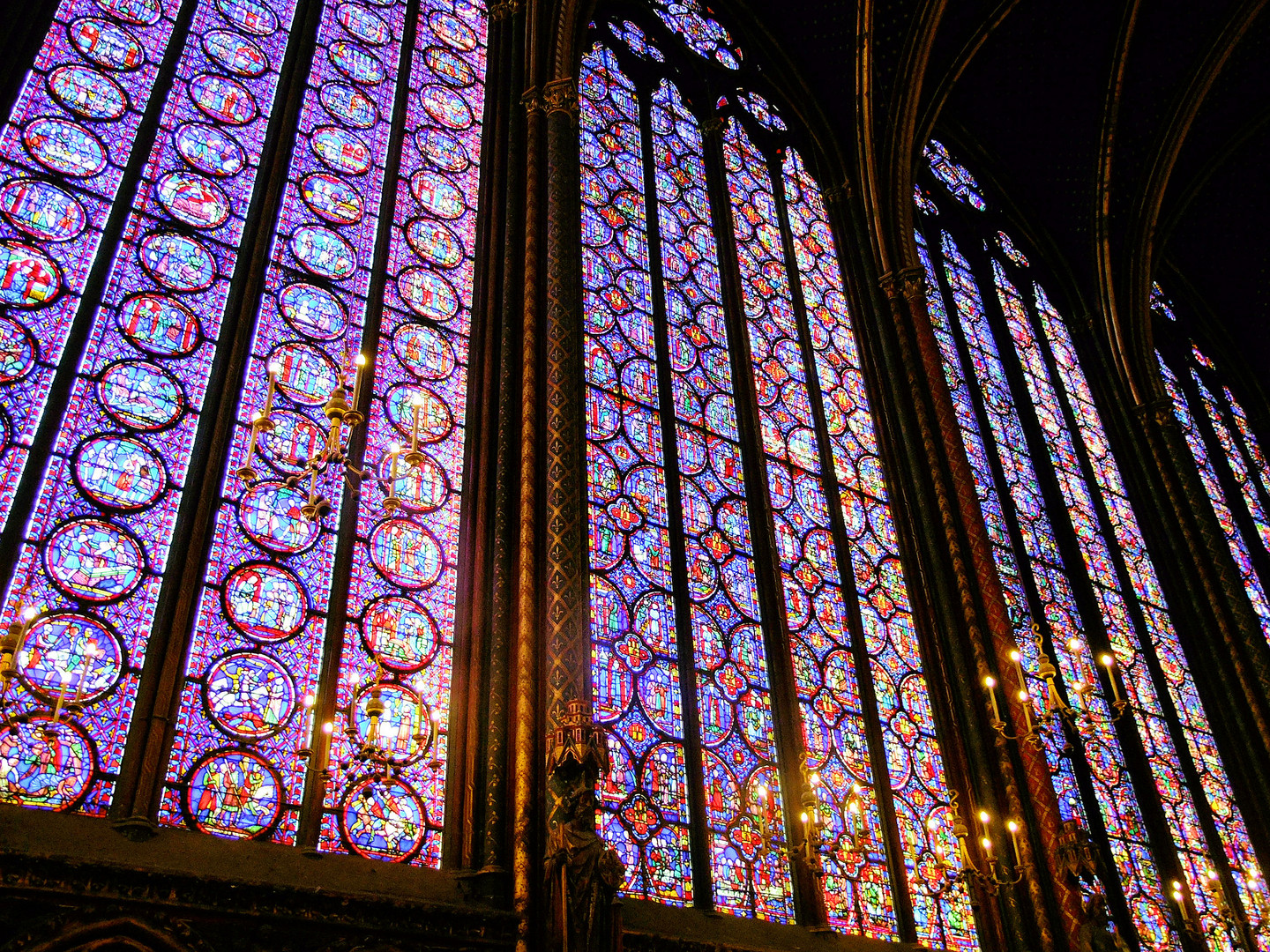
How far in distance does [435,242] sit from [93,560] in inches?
176

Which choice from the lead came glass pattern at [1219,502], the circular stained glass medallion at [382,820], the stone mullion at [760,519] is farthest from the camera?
the lead came glass pattern at [1219,502]

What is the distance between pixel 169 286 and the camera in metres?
8.77

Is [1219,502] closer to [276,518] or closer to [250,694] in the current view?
[276,518]

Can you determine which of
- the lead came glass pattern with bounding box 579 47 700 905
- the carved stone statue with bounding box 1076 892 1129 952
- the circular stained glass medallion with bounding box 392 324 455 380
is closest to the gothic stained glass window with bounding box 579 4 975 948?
the lead came glass pattern with bounding box 579 47 700 905

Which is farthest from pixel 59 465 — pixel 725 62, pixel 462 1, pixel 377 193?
pixel 725 62

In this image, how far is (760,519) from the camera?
36.8 ft

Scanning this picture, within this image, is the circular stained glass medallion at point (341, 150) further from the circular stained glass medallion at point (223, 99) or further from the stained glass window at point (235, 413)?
the circular stained glass medallion at point (223, 99)

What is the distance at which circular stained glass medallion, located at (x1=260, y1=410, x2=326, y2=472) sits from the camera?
27.7 feet

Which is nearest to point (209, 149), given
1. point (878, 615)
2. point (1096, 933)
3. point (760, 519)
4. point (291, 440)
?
point (291, 440)

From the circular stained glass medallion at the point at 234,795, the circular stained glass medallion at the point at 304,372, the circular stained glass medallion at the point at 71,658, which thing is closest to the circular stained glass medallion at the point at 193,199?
the circular stained glass medallion at the point at 304,372

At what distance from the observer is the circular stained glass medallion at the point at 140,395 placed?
8031mm

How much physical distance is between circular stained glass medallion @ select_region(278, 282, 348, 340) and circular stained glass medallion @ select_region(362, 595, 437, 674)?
7.48 ft

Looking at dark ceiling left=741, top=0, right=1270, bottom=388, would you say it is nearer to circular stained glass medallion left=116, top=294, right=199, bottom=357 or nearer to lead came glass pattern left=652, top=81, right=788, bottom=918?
lead came glass pattern left=652, top=81, right=788, bottom=918

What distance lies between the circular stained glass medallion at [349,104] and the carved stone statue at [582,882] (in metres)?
6.61
